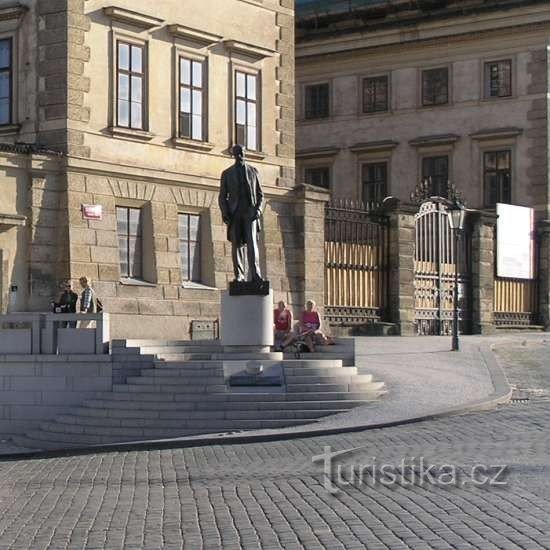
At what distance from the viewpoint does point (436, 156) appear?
48.8 metres

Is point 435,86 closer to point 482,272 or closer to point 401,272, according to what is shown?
point 482,272

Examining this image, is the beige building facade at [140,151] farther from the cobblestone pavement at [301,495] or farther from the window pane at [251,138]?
the cobblestone pavement at [301,495]

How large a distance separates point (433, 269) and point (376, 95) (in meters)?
12.2

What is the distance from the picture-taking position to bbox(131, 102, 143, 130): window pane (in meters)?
→ 32.5

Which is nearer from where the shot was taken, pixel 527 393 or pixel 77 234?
pixel 527 393

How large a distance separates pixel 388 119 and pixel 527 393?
25921 millimetres

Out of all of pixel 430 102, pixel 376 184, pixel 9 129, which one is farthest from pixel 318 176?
pixel 9 129

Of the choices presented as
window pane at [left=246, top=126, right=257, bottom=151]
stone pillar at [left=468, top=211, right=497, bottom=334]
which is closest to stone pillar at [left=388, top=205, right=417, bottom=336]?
stone pillar at [left=468, top=211, right=497, bottom=334]

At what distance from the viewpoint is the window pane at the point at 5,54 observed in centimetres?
3164

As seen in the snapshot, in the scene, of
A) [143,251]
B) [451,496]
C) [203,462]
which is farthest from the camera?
[143,251]

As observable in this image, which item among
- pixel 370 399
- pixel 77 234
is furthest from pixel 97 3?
pixel 370 399

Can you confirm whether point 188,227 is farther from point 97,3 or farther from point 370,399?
point 370,399

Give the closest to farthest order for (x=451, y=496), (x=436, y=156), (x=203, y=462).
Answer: (x=451, y=496) → (x=203, y=462) → (x=436, y=156)

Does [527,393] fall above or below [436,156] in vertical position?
below
